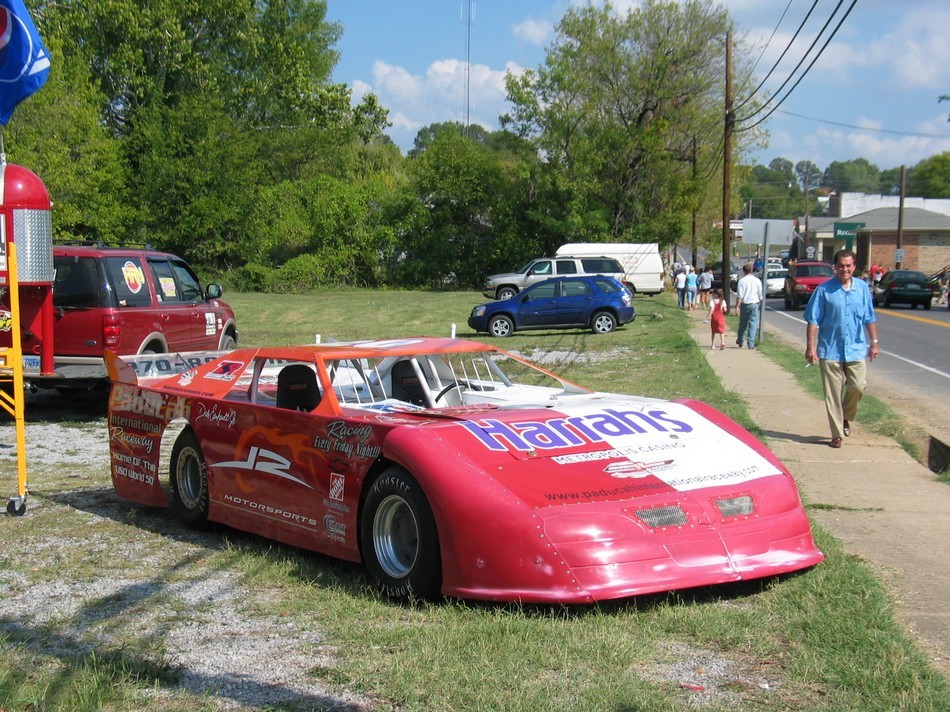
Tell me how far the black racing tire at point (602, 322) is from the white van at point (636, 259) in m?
15.9

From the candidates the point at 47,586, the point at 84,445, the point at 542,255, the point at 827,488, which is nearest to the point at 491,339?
the point at 84,445

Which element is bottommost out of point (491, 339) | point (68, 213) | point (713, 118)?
point (491, 339)

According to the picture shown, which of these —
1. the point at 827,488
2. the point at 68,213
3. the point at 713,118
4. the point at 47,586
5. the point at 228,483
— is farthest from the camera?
the point at 713,118

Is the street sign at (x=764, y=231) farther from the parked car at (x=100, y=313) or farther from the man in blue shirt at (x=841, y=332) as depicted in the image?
the parked car at (x=100, y=313)

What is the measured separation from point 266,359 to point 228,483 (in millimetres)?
874

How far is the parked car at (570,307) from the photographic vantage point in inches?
1069

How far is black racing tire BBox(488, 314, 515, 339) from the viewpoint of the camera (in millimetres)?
26891

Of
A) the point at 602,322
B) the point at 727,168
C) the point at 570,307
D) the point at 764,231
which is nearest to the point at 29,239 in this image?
the point at 764,231

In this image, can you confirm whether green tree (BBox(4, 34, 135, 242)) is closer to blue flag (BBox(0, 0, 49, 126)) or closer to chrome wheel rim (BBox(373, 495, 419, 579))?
blue flag (BBox(0, 0, 49, 126))

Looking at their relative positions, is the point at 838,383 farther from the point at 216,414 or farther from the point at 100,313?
the point at 100,313

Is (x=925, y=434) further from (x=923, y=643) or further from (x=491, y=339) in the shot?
(x=491, y=339)

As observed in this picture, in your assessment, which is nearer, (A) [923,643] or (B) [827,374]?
(A) [923,643]

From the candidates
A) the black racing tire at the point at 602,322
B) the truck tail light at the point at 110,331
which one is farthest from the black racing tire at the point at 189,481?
the black racing tire at the point at 602,322

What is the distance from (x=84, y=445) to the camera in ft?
34.6
